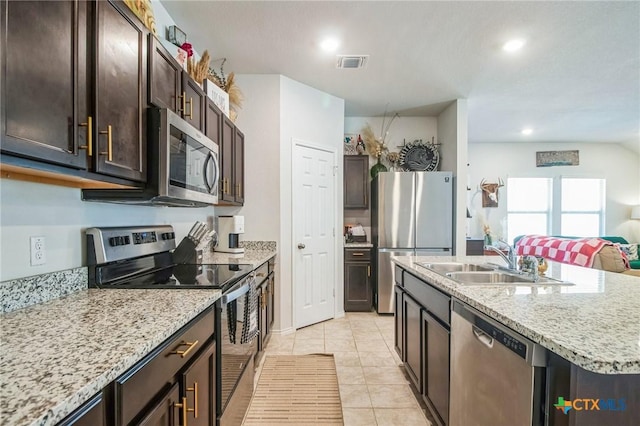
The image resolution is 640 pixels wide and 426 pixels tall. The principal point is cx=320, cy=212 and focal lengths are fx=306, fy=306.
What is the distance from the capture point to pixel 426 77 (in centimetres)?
329

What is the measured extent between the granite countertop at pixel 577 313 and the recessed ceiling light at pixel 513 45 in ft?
6.53

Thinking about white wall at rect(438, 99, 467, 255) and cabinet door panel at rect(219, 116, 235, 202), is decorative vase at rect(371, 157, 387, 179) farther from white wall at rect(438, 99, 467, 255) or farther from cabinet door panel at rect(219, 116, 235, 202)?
cabinet door panel at rect(219, 116, 235, 202)

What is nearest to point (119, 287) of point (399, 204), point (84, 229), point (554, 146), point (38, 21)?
point (84, 229)

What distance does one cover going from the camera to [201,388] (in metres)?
1.18

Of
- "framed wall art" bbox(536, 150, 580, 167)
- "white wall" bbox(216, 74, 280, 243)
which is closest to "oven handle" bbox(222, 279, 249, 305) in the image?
"white wall" bbox(216, 74, 280, 243)

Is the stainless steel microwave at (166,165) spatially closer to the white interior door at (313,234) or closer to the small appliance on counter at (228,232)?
the small appliance on counter at (228,232)

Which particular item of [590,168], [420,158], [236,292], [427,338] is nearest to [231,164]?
[236,292]

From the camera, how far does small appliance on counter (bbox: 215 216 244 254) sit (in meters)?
2.83

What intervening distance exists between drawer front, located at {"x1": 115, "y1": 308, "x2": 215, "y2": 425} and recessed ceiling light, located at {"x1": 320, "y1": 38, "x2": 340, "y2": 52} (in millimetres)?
2359

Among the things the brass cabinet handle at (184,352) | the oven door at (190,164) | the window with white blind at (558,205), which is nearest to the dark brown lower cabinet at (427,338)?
the brass cabinet handle at (184,352)

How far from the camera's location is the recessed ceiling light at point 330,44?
8.43ft

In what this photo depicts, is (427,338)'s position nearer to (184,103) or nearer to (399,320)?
(399,320)

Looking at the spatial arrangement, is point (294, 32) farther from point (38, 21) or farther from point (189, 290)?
point (189, 290)

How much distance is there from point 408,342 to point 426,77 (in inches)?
106
